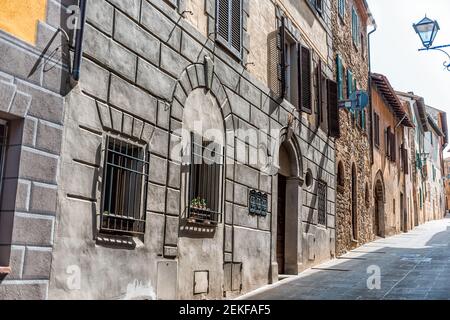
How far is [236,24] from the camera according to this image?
31.5ft

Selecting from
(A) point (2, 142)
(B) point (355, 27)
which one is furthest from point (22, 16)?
(B) point (355, 27)

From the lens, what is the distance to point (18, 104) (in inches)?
195

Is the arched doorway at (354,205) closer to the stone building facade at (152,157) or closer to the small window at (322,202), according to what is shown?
the small window at (322,202)

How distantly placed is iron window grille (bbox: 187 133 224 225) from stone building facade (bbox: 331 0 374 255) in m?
7.79

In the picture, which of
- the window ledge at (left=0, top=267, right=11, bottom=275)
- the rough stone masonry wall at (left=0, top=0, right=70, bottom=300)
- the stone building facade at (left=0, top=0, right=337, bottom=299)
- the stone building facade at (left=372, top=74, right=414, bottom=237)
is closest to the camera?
the window ledge at (left=0, top=267, right=11, bottom=275)

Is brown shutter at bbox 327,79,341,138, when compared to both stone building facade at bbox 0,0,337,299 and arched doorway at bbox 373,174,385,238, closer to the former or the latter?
stone building facade at bbox 0,0,337,299

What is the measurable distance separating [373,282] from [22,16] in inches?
310

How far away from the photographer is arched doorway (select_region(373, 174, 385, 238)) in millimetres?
22822

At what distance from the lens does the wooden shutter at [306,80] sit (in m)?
12.9

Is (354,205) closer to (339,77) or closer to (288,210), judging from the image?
(339,77)

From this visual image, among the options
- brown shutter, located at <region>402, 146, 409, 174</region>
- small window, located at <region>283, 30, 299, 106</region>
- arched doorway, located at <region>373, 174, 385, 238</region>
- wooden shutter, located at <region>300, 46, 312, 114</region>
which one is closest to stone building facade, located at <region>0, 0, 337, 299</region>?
small window, located at <region>283, 30, 299, 106</region>

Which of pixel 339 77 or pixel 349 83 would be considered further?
pixel 349 83

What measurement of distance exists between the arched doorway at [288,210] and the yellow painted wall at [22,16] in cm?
733

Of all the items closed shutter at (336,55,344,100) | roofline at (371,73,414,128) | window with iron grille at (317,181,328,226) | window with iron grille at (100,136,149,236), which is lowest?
window with iron grille at (100,136,149,236)
